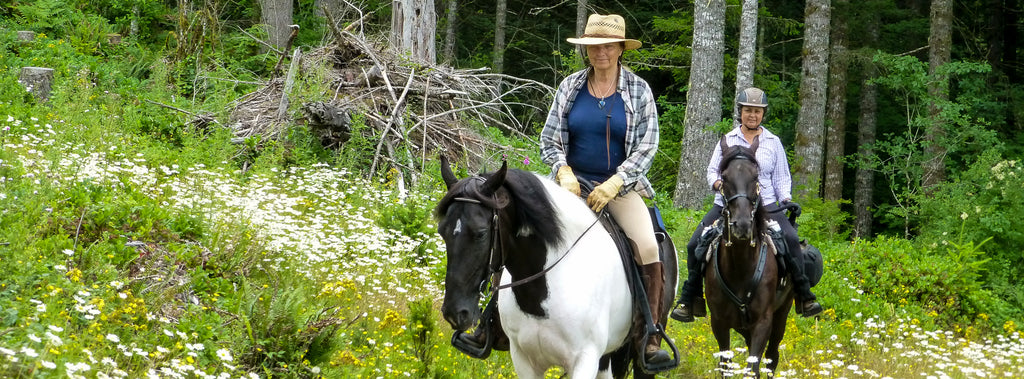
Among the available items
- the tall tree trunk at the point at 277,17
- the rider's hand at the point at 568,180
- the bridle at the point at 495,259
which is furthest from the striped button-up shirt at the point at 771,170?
the tall tree trunk at the point at 277,17

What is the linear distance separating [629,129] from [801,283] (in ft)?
8.06

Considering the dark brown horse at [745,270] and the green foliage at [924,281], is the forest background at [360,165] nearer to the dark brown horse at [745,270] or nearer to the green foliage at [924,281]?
the green foliage at [924,281]

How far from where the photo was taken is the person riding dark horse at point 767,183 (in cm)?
715

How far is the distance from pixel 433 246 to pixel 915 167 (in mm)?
13397

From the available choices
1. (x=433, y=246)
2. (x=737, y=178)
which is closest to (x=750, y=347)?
(x=737, y=178)

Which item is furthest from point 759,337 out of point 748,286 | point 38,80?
point 38,80

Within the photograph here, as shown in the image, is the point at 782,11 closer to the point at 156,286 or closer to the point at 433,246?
the point at 433,246

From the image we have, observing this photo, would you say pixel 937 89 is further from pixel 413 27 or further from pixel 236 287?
pixel 236 287

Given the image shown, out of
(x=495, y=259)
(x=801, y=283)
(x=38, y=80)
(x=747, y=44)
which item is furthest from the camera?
(x=747, y=44)

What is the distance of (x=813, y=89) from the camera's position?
1797cm

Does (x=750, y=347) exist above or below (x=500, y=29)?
below

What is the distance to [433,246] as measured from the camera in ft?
33.0

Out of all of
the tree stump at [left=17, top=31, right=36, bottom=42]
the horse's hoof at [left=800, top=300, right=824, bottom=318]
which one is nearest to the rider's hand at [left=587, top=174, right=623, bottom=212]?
the horse's hoof at [left=800, top=300, right=824, bottom=318]

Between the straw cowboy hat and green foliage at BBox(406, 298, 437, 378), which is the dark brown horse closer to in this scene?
the straw cowboy hat
